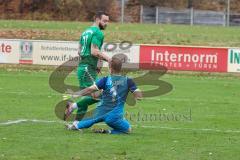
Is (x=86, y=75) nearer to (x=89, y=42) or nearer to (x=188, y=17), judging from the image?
(x=89, y=42)

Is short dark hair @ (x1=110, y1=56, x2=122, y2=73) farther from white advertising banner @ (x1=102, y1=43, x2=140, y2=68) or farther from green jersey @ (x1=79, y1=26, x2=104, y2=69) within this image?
white advertising banner @ (x1=102, y1=43, x2=140, y2=68)

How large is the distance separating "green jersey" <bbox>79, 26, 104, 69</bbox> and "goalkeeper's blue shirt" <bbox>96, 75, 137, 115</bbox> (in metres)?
1.05

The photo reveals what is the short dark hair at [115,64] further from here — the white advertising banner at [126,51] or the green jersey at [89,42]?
the white advertising banner at [126,51]

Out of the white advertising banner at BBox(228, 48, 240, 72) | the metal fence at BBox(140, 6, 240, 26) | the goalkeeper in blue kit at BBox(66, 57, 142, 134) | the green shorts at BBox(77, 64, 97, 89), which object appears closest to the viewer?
the goalkeeper in blue kit at BBox(66, 57, 142, 134)

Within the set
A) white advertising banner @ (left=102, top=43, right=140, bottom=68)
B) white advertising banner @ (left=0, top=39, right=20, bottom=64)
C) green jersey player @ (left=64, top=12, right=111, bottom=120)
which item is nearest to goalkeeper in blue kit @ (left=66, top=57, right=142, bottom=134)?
green jersey player @ (left=64, top=12, right=111, bottom=120)

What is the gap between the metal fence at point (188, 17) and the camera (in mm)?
64062

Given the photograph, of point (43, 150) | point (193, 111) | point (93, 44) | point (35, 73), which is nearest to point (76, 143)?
point (43, 150)

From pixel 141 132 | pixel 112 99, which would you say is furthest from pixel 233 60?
pixel 112 99

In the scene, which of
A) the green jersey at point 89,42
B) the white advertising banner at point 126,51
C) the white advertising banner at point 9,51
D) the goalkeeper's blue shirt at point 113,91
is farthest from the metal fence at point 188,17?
the goalkeeper's blue shirt at point 113,91

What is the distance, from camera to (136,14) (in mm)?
66500

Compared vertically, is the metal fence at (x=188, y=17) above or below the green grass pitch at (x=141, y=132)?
above

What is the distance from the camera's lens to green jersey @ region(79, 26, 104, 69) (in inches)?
536

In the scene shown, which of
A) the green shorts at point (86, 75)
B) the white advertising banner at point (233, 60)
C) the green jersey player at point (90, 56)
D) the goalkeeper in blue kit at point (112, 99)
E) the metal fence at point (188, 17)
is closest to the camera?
the goalkeeper in blue kit at point (112, 99)

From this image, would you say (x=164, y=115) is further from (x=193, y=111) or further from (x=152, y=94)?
(x=152, y=94)
